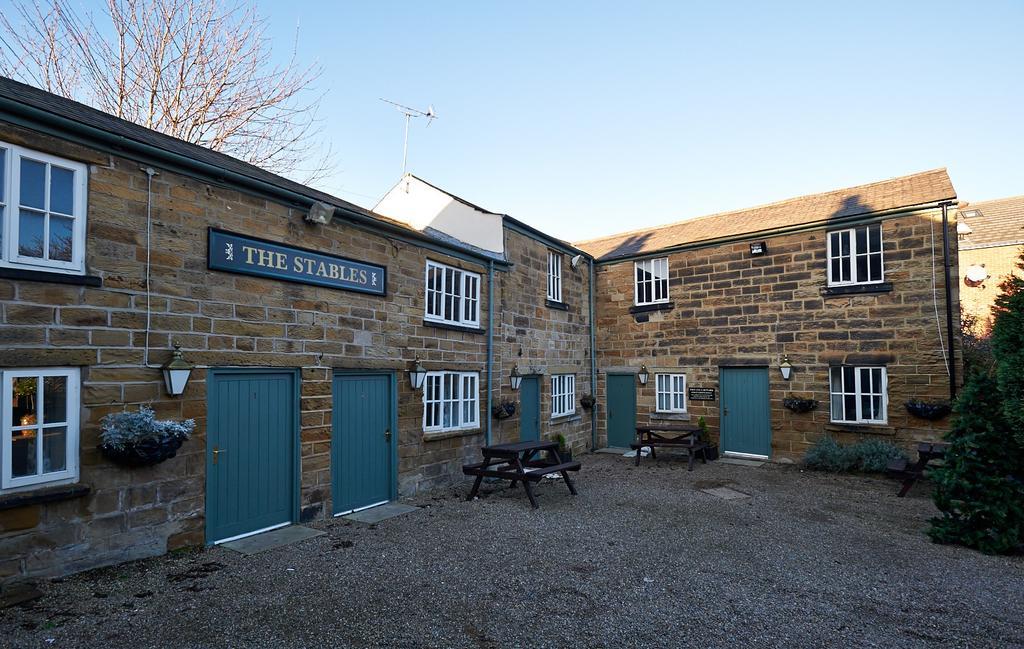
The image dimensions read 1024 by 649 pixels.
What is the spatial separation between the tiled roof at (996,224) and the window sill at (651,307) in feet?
42.4

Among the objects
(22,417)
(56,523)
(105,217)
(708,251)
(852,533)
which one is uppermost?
(708,251)

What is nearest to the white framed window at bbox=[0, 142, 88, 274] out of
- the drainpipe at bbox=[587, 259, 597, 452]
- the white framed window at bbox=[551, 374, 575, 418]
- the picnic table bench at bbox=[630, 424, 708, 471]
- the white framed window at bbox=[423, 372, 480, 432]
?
the white framed window at bbox=[423, 372, 480, 432]

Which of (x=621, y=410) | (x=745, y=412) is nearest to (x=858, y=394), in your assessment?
(x=745, y=412)

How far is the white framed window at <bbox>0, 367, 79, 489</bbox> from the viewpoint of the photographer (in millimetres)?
4980

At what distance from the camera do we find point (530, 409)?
12.6m

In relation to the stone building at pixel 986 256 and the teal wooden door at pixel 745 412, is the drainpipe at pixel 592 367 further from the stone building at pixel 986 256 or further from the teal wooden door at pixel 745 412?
the stone building at pixel 986 256

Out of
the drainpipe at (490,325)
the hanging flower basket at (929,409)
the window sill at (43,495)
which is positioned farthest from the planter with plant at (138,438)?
the hanging flower basket at (929,409)

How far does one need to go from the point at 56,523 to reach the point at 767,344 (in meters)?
12.6

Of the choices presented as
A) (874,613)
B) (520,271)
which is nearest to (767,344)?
(520,271)

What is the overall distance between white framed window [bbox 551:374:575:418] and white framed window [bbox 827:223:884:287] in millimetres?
6202

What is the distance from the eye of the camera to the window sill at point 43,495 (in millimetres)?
4891

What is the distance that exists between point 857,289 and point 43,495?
43.7ft

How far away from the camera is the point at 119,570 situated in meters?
5.50

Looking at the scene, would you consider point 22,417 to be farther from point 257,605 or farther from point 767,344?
point 767,344
